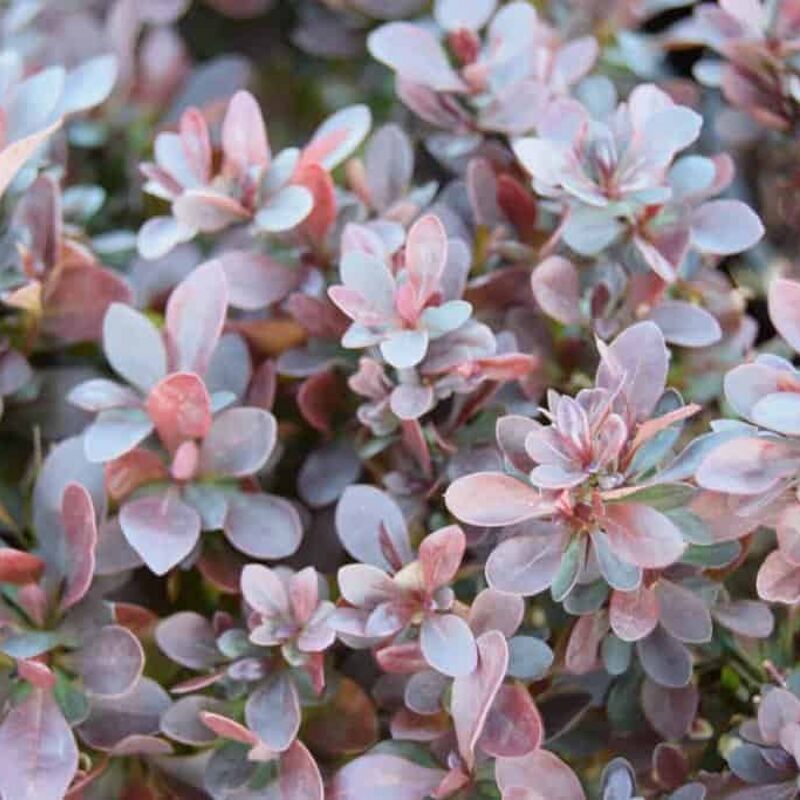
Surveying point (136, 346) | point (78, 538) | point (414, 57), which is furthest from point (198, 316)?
point (414, 57)

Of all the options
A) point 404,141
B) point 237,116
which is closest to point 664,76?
point 404,141

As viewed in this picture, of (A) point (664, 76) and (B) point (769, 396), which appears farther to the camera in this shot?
(A) point (664, 76)

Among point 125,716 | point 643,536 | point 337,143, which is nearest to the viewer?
point 643,536

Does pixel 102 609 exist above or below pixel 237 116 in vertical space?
below

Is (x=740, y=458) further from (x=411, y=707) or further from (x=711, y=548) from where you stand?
(x=411, y=707)

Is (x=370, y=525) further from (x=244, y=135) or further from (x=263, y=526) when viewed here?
(x=244, y=135)

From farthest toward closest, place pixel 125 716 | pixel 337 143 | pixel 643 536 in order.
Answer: pixel 337 143 → pixel 125 716 → pixel 643 536

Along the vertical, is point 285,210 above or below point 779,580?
above

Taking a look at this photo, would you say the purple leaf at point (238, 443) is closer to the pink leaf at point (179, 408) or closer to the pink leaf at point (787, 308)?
the pink leaf at point (179, 408)

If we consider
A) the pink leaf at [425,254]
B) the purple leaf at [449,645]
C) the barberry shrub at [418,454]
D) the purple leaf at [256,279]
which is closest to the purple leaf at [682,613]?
the barberry shrub at [418,454]

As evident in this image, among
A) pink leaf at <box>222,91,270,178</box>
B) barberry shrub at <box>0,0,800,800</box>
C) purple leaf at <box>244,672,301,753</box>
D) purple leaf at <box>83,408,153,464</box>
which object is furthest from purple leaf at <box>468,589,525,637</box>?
pink leaf at <box>222,91,270,178</box>

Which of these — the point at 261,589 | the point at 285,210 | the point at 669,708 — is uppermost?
the point at 285,210
